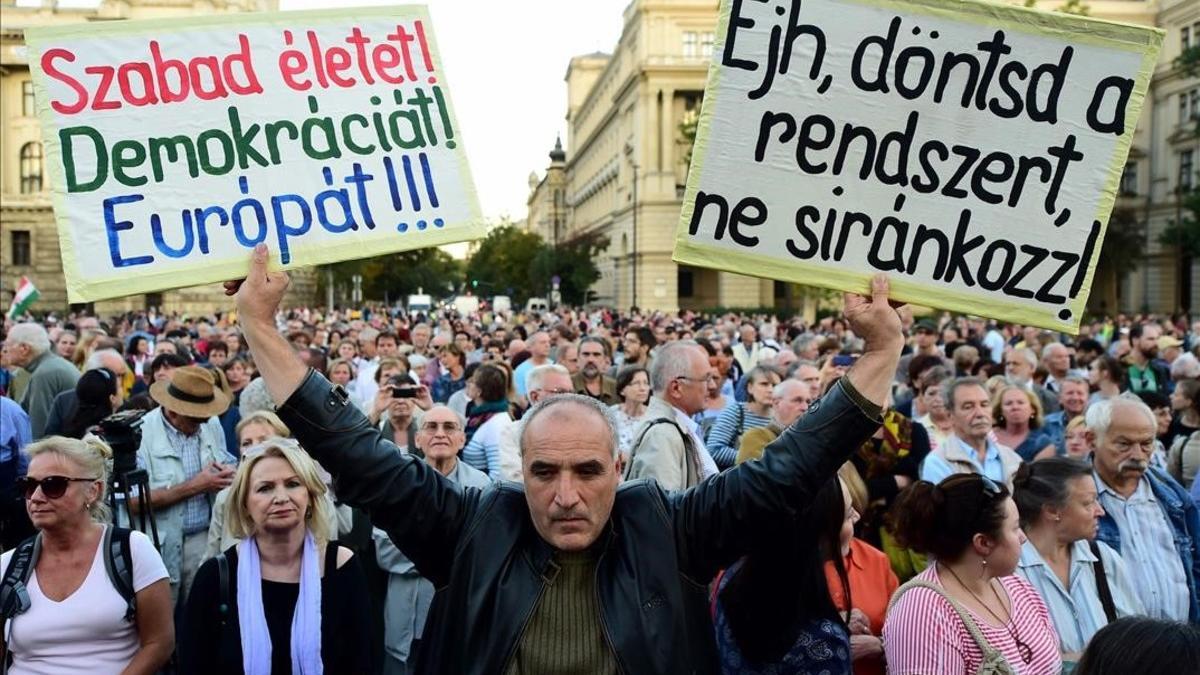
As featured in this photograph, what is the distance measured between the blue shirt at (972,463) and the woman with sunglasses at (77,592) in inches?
149

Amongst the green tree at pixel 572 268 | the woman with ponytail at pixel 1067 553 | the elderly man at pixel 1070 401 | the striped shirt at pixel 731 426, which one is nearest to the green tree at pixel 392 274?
the green tree at pixel 572 268

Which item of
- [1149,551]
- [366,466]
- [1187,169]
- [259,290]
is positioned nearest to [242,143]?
[259,290]

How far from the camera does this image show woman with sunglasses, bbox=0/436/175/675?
12.8ft

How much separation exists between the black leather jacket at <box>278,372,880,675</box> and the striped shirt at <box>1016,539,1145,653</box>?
1.98 m

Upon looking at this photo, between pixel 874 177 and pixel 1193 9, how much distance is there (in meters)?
58.6

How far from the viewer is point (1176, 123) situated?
5475cm

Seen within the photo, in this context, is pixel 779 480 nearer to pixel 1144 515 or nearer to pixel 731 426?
pixel 1144 515

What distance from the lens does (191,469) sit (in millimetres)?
5930

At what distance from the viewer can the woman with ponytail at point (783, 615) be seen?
10.7 ft

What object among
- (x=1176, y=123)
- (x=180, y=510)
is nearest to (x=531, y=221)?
(x=1176, y=123)

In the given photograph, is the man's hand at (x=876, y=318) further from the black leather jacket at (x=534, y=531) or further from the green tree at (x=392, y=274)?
the green tree at (x=392, y=274)

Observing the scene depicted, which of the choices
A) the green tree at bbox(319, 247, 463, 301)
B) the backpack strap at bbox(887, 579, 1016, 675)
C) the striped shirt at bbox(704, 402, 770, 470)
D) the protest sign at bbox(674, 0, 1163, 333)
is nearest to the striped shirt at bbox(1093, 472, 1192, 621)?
the backpack strap at bbox(887, 579, 1016, 675)

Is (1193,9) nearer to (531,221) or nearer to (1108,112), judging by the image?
(1108,112)

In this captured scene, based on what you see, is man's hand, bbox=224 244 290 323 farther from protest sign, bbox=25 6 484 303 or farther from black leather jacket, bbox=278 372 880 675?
black leather jacket, bbox=278 372 880 675
